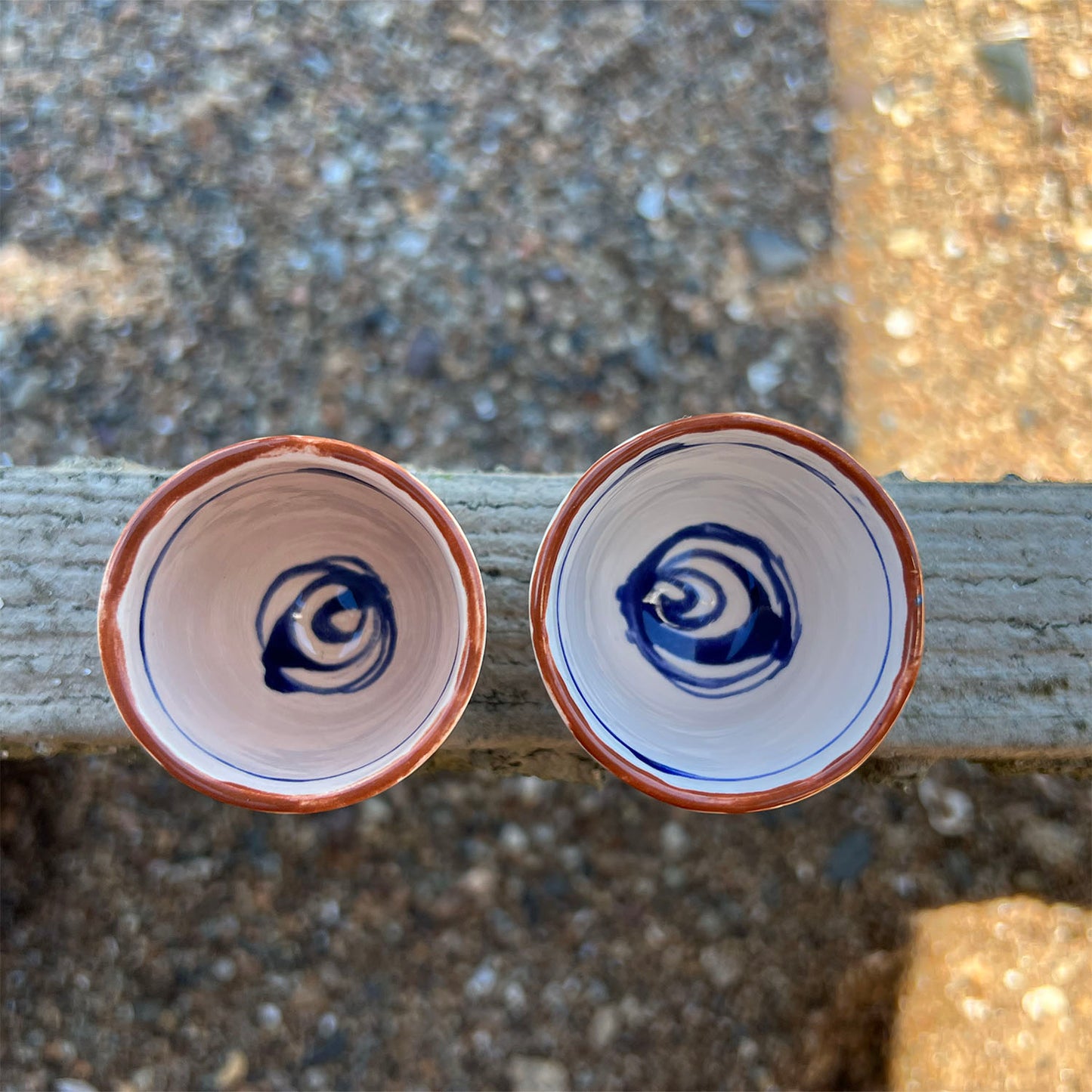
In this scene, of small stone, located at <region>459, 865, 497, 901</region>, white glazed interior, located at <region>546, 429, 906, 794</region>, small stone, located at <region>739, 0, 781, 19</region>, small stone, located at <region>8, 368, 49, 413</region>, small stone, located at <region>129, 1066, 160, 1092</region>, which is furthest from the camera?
small stone, located at <region>739, 0, 781, 19</region>

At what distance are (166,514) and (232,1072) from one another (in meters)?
1.12

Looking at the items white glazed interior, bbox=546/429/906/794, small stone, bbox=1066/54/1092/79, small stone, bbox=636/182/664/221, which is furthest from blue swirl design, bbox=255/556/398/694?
small stone, bbox=1066/54/1092/79

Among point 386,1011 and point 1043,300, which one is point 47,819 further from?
point 1043,300

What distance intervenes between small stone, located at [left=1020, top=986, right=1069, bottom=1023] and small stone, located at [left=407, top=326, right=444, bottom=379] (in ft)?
5.36

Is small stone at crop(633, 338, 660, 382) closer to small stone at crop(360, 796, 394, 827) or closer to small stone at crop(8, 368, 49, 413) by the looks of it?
small stone at crop(360, 796, 394, 827)

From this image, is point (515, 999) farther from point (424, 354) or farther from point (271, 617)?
point (424, 354)

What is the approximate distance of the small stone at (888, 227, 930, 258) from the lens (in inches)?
82.7

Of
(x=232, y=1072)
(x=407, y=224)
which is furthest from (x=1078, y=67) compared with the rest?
(x=232, y=1072)

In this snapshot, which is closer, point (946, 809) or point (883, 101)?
point (946, 809)

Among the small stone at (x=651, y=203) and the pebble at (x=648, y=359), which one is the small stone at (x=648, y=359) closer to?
the pebble at (x=648, y=359)

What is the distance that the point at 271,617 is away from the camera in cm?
122

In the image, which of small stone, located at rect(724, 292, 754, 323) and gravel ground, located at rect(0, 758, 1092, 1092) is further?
small stone, located at rect(724, 292, 754, 323)

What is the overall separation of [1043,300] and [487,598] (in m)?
1.61

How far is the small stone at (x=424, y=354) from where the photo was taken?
1.95m
